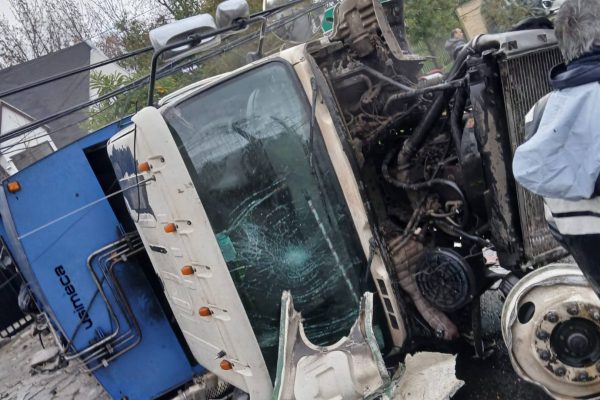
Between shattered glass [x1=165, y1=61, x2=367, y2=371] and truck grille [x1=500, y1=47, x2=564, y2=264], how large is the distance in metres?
0.93

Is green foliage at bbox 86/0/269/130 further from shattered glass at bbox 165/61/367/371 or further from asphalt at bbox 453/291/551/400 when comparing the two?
asphalt at bbox 453/291/551/400

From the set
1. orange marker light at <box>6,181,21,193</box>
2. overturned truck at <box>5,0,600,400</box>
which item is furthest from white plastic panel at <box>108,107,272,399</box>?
orange marker light at <box>6,181,21,193</box>

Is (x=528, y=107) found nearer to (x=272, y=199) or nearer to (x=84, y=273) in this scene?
(x=272, y=199)

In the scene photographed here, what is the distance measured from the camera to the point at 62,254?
3758 mm

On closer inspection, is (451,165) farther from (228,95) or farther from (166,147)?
(166,147)

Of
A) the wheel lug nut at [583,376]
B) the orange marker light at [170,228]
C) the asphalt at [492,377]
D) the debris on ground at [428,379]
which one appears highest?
the orange marker light at [170,228]

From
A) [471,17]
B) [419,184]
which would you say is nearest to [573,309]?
[419,184]

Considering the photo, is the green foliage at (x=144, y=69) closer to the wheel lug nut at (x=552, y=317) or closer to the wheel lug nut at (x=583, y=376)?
the wheel lug nut at (x=552, y=317)

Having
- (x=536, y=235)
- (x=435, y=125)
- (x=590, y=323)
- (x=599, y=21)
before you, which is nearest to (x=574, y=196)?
(x=599, y=21)

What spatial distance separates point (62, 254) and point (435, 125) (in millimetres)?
2771

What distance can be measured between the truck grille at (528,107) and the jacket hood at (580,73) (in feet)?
2.71

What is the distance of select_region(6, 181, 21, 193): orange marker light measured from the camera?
3.57 m

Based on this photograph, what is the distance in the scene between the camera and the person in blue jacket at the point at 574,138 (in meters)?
1.73

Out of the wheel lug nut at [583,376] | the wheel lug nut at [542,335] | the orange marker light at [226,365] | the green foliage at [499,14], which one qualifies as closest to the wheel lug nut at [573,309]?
the wheel lug nut at [542,335]
